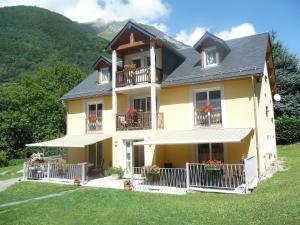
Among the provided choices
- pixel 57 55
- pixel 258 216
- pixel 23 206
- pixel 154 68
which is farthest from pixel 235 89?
pixel 57 55

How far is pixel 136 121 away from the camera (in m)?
24.9

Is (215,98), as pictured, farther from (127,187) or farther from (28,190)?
(28,190)

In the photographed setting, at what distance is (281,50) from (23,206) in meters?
38.8

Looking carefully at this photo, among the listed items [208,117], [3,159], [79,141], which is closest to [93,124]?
[79,141]

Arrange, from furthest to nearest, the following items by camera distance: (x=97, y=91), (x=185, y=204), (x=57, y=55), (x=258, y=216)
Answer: (x=57, y=55) < (x=97, y=91) < (x=185, y=204) < (x=258, y=216)

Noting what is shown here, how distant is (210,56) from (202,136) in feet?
24.6

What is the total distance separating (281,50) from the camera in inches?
1704

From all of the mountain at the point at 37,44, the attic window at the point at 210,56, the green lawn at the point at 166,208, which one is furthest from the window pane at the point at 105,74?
the mountain at the point at 37,44

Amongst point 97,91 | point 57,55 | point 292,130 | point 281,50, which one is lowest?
point 292,130

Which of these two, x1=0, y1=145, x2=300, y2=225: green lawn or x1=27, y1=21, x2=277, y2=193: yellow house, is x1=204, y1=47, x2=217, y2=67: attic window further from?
x1=0, y1=145, x2=300, y2=225: green lawn

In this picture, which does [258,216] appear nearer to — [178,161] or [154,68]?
[178,161]

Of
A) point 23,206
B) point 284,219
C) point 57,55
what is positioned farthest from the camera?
point 57,55

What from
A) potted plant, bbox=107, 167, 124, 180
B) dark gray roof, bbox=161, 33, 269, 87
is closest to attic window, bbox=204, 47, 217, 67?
dark gray roof, bbox=161, 33, 269, 87

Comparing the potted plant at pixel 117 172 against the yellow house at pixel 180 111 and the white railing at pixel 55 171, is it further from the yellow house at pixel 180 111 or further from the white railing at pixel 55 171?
the white railing at pixel 55 171
